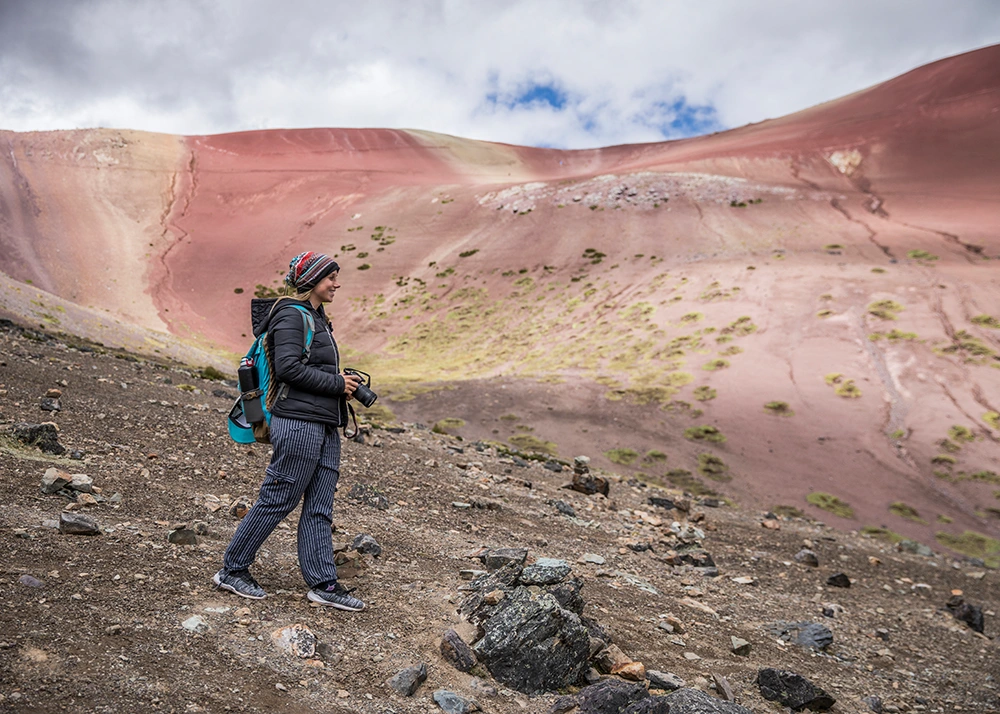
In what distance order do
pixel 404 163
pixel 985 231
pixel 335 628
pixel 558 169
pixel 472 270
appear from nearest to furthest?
pixel 335 628 → pixel 985 231 → pixel 472 270 → pixel 404 163 → pixel 558 169

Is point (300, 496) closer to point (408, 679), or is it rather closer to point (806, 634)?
point (408, 679)

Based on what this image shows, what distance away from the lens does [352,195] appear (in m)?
59.8

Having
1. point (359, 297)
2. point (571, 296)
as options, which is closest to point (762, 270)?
point (571, 296)

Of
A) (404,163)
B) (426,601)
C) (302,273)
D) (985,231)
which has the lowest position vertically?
(426,601)

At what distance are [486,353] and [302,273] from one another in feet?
92.0

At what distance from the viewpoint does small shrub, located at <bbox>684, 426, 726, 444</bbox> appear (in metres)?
A: 21.7

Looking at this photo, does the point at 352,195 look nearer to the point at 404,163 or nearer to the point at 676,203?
the point at 404,163

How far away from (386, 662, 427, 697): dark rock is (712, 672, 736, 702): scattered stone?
2.48m

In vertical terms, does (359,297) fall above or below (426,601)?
above

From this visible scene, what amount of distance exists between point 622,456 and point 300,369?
16586 millimetres

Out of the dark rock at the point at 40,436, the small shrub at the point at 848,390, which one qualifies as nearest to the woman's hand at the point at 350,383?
the dark rock at the point at 40,436

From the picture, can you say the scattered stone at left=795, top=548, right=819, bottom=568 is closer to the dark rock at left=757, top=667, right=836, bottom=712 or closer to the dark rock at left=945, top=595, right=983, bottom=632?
the dark rock at left=945, top=595, right=983, bottom=632

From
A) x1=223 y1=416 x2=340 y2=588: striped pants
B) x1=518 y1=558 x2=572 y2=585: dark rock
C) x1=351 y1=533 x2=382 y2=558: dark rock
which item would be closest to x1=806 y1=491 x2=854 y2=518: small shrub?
x1=518 y1=558 x2=572 y2=585: dark rock

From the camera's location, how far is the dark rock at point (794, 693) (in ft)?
18.7
